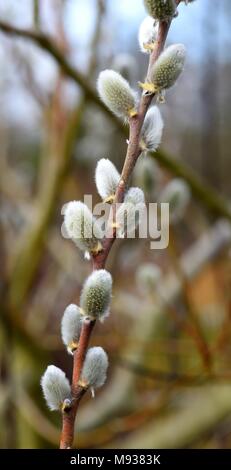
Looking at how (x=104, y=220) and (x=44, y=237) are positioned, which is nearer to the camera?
(x=104, y=220)

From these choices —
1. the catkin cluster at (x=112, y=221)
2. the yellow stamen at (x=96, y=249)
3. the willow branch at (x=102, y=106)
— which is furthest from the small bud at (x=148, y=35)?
the willow branch at (x=102, y=106)

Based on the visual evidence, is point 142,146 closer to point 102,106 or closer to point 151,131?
point 151,131

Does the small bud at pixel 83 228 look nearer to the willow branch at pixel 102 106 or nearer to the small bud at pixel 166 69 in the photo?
the small bud at pixel 166 69

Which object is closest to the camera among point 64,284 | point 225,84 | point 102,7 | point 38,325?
point 102,7

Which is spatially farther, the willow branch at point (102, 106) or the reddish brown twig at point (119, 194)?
the willow branch at point (102, 106)

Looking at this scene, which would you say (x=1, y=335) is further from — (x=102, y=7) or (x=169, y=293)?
(x=102, y=7)
